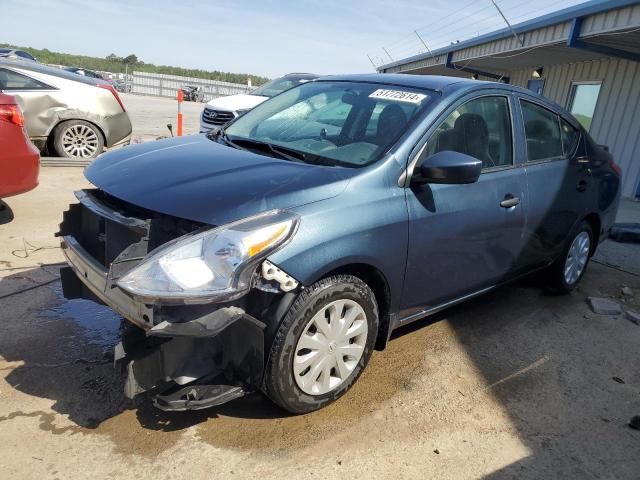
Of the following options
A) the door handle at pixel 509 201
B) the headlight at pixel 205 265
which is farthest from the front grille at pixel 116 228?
the door handle at pixel 509 201

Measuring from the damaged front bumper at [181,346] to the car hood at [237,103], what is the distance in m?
7.00

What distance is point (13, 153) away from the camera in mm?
4750

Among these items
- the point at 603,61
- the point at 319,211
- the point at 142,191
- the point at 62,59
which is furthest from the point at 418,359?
the point at 62,59

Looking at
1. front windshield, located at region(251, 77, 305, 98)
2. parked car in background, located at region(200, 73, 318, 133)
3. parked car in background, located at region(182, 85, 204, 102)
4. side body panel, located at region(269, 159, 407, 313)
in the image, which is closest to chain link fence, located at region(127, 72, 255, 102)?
parked car in background, located at region(182, 85, 204, 102)

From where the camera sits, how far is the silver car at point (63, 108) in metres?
7.55

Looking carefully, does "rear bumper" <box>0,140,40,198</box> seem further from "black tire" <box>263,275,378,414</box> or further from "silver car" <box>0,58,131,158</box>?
"black tire" <box>263,275,378,414</box>

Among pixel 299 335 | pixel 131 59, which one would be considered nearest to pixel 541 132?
pixel 299 335

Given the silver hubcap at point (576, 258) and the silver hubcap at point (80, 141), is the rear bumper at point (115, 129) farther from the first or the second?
the silver hubcap at point (576, 258)

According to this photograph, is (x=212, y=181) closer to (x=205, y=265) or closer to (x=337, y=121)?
(x=205, y=265)

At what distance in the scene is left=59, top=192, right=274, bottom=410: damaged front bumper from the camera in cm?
216

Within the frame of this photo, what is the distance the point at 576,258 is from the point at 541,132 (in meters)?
1.35

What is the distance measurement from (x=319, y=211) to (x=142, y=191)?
2.86 ft

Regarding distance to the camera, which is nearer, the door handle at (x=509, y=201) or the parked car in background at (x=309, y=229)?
the parked car in background at (x=309, y=229)

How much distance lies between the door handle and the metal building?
18.1ft
